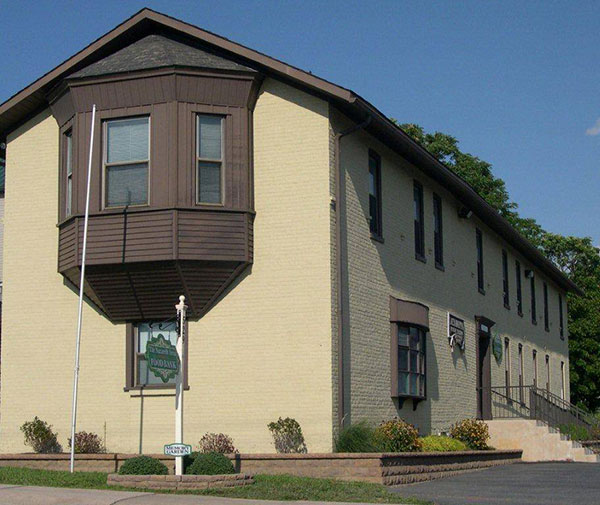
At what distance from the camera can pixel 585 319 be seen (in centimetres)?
5569

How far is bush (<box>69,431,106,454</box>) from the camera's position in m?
20.1

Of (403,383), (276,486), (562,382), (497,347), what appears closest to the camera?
(276,486)

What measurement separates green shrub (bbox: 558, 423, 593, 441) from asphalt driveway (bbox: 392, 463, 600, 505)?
28.3 feet

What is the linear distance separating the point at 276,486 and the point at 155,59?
8.96 m

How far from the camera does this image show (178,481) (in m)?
16.0

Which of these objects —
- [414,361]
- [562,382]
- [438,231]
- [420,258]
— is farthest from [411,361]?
[562,382]

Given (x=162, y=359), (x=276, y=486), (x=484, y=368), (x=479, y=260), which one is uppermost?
(x=479, y=260)

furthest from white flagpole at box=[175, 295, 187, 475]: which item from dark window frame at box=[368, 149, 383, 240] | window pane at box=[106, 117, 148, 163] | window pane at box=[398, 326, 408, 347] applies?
window pane at box=[398, 326, 408, 347]

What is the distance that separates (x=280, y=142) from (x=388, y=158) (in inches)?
161

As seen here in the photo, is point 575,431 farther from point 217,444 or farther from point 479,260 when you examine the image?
point 217,444

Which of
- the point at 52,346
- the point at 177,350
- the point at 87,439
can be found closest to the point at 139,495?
the point at 177,350

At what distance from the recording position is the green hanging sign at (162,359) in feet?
52.9

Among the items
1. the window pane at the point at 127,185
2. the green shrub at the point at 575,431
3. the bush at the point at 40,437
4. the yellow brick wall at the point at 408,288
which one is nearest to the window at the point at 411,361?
the yellow brick wall at the point at 408,288

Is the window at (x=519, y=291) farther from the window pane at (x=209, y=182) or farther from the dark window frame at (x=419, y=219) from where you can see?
the window pane at (x=209, y=182)
